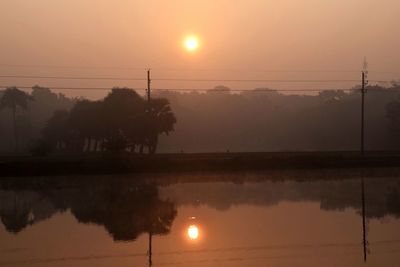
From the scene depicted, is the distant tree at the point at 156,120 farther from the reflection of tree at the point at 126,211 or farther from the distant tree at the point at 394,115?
the distant tree at the point at 394,115

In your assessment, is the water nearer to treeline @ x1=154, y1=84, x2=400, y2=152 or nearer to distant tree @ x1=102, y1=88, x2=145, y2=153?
distant tree @ x1=102, y1=88, x2=145, y2=153

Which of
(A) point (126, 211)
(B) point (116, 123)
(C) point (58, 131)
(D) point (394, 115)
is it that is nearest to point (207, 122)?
(D) point (394, 115)

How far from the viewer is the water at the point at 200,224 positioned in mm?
12562

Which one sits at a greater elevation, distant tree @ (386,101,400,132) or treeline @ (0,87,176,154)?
distant tree @ (386,101,400,132)

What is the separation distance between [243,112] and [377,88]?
142ft

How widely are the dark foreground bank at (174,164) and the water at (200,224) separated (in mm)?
6466

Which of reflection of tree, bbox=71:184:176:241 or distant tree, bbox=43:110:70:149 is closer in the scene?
reflection of tree, bbox=71:184:176:241

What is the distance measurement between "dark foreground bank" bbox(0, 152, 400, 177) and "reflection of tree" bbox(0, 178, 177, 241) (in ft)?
20.2

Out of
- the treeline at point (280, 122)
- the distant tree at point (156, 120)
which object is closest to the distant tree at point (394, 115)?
the treeline at point (280, 122)

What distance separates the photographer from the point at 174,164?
127ft

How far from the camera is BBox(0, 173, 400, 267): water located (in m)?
12.6

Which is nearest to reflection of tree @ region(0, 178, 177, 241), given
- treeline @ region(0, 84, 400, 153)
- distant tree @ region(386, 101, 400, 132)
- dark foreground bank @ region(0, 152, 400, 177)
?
dark foreground bank @ region(0, 152, 400, 177)

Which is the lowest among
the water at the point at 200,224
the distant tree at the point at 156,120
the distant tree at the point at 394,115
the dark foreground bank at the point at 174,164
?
the water at the point at 200,224

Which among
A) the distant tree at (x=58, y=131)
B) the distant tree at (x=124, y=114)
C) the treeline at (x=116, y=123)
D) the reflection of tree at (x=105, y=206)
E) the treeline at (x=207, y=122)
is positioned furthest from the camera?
the distant tree at (x=58, y=131)
